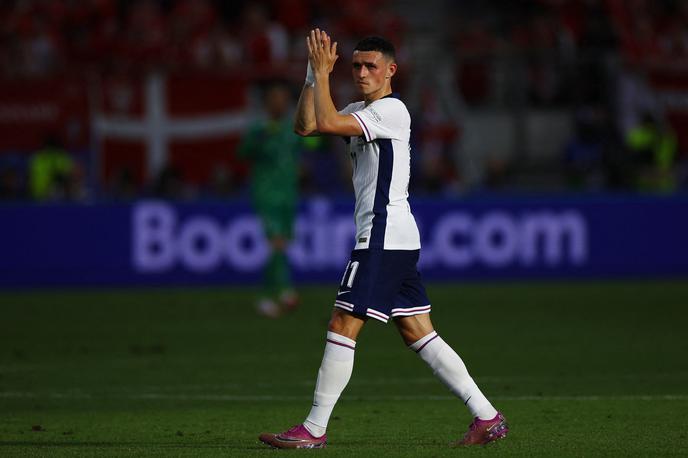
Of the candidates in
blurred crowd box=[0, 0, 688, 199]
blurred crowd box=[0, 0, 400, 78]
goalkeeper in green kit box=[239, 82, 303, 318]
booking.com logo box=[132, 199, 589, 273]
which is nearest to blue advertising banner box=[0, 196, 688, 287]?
booking.com logo box=[132, 199, 589, 273]

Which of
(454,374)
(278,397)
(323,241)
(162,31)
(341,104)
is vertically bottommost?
(323,241)

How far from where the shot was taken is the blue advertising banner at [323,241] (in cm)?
1805

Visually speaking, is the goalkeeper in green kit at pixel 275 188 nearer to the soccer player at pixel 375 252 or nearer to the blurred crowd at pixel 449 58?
the blurred crowd at pixel 449 58

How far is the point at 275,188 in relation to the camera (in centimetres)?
1552

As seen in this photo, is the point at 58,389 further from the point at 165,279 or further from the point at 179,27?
the point at 179,27

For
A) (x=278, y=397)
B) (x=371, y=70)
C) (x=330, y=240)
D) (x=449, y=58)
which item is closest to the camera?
(x=371, y=70)

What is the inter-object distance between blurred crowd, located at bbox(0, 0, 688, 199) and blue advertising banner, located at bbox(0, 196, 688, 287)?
120 centimetres

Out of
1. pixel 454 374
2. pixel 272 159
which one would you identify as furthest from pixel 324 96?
pixel 272 159

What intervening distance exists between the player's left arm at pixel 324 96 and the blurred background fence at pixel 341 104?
11403mm

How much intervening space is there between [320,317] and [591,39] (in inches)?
450

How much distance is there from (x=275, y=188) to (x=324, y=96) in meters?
8.73

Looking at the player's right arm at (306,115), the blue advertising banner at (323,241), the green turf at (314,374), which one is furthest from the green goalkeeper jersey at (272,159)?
the player's right arm at (306,115)

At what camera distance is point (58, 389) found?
9961 mm

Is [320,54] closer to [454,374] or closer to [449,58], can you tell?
[454,374]
